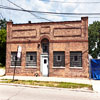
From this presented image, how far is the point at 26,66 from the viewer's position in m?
15.9

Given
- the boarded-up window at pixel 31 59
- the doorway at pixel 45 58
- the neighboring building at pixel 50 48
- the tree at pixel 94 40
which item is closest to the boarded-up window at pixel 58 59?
the neighboring building at pixel 50 48

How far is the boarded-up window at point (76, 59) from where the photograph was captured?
48.4ft

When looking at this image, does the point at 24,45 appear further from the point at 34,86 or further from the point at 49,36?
the point at 34,86

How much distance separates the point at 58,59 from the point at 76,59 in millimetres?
2117

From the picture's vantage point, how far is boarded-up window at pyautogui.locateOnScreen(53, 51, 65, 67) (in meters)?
15.2

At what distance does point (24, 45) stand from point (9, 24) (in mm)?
3609

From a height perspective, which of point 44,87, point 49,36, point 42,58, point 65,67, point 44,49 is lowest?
point 44,87

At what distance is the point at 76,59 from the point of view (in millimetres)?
14875

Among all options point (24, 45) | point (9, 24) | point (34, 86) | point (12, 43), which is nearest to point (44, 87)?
point (34, 86)

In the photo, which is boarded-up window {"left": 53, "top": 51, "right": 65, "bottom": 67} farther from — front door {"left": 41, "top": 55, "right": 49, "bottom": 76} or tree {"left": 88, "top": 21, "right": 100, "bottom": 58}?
tree {"left": 88, "top": 21, "right": 100, "bottom": 58}

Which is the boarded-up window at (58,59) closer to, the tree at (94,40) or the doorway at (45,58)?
the doorway at (45,58)

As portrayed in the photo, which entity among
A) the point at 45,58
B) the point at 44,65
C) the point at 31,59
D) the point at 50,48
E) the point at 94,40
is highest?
the point at 94,40

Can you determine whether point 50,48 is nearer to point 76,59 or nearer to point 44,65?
point 44,65

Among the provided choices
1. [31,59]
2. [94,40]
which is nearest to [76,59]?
[31,59]
